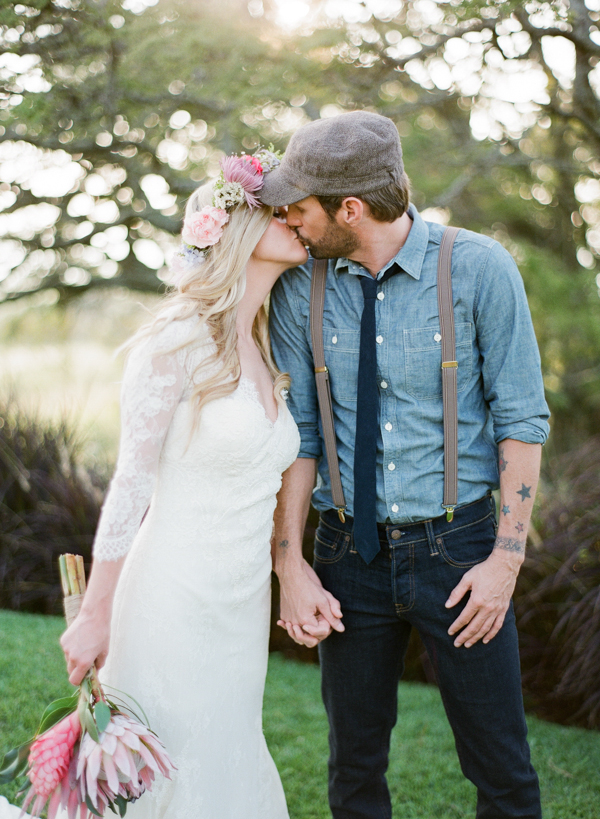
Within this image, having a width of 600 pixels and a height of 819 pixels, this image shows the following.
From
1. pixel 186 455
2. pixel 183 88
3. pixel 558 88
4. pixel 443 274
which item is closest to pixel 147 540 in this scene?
pixel 186 455

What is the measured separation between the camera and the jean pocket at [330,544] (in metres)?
2.11

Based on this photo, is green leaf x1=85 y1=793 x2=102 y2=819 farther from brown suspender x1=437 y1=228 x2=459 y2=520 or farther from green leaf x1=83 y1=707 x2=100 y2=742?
brown suspender x1=437 y1=228 x2=459 y2=520

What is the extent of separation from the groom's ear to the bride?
224 mm

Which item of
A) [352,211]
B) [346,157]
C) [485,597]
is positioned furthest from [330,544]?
[346,157]

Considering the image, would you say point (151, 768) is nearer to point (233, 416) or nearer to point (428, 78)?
point (233, 416)

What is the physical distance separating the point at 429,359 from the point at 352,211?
48 centimetres

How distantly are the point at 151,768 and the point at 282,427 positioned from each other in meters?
0.95

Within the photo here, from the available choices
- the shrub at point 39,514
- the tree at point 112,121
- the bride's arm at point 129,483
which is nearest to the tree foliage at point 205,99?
the tree at point 112,121

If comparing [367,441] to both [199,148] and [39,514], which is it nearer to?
[39,514]

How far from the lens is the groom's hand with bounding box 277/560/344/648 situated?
2.07m

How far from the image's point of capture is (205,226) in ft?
6.73

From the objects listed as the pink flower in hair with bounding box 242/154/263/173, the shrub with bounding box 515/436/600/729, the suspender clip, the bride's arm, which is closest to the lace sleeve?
the bride's arm

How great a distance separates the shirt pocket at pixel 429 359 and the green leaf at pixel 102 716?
1.14m

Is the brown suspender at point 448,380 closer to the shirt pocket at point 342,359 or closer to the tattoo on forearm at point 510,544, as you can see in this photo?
the tattoo on forearm at point 510,544
